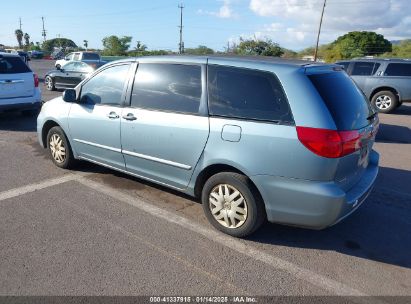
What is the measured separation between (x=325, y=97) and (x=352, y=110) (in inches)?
15.4

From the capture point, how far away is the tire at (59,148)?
5.29 metres

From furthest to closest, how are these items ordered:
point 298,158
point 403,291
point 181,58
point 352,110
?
point 181,58, point 352,110, point 298,158, point 403,291

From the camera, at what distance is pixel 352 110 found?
3369mm

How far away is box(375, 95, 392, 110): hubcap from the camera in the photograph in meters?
12.0

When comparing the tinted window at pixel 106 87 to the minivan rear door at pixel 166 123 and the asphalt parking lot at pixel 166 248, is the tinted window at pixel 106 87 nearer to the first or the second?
the minivan rear door at pixel 166 123

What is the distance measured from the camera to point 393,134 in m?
8.78

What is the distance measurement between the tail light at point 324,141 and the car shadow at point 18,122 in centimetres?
700

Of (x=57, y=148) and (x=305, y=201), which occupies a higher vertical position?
(x=305, y=201)

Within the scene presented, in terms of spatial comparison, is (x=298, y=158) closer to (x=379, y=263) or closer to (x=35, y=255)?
(x=379, y=263)

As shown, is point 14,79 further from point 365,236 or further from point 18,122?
point 365,236

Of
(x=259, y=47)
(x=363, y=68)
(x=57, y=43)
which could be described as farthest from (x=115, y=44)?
(x=363, y=68)

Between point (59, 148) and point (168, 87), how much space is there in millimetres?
2373

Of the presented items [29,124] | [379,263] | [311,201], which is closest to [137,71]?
[311,201]

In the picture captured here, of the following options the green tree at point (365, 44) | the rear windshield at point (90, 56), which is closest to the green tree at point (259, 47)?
the green tree at point (365, 44)
